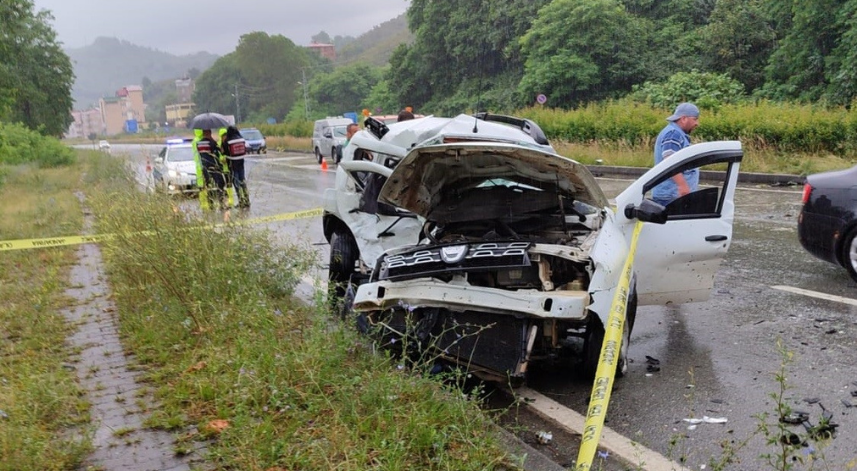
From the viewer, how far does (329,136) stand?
30.5 m

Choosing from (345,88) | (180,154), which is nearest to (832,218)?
(180,154)

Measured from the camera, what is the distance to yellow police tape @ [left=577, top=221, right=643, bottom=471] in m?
3.06

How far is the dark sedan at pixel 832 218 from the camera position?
21.4 ft

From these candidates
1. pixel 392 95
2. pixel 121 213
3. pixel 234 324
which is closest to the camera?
pixel 234 324

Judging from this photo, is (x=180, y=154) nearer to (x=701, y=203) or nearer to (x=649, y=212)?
(x=701, y=203)

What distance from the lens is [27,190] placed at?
2003 cm

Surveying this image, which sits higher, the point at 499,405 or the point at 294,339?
the point at 294,339

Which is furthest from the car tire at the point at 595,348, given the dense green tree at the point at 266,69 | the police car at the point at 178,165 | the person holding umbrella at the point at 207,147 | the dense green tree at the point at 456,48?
the dense green tree at the point at 266,69

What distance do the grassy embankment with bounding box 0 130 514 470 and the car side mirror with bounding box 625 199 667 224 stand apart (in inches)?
75.5

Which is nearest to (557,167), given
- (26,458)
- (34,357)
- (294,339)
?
(294,339)

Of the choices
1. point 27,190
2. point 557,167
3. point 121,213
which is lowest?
point 27,190

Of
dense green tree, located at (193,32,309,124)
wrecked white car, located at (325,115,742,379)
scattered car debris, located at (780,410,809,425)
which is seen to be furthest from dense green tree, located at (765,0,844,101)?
dense green tree, located at (193,32,309,124)

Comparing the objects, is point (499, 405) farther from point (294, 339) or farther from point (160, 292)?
point (160, 292)

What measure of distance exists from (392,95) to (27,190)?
3445 cm
